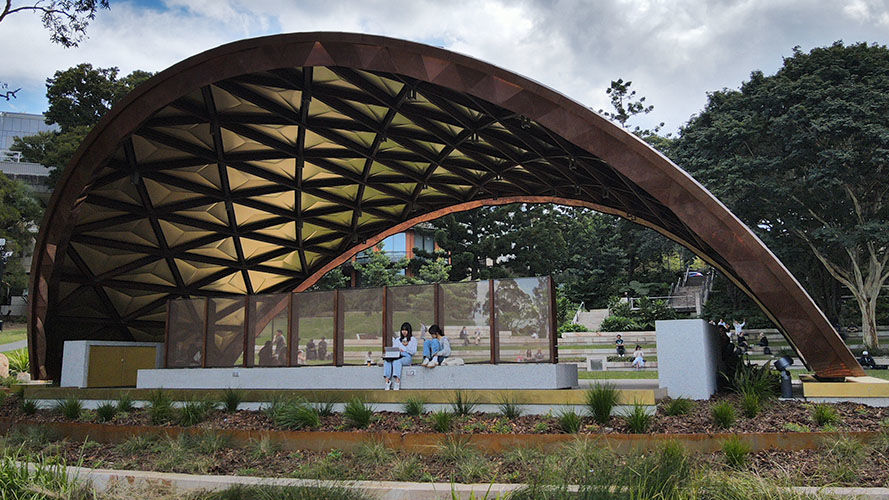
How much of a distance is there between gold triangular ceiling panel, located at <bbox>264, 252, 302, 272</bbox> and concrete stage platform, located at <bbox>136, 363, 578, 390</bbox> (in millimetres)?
15540

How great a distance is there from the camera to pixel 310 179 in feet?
98.7

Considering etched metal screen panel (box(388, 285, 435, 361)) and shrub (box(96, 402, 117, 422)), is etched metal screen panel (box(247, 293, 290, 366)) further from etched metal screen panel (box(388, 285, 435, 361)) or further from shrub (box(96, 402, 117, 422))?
shrub (box(96, 402, 117, 422))

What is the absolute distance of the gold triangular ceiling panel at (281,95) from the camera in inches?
866

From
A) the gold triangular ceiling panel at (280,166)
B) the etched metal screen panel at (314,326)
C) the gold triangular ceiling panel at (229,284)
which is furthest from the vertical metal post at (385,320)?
the gold triangular ceiling panel at (229,284)

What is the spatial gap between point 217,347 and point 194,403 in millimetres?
4333

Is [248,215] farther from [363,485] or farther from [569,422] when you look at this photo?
[363,485]

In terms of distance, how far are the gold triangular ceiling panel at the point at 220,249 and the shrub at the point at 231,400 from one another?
1743 centimetres

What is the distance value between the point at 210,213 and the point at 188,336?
34.7ft

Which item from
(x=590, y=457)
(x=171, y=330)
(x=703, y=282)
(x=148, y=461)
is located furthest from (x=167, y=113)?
(x=703, y=282)

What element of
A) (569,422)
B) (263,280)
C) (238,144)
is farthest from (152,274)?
(569,422)

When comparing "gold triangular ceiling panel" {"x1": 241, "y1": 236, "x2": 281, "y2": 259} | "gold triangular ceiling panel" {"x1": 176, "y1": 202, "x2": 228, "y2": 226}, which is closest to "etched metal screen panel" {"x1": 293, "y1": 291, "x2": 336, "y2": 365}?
"gold triangular ceiling panel" {"x1": 176, "y1": 202, "x2": 228, "y2": 226}

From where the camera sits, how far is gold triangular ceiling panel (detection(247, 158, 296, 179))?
27.6m

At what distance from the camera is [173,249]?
3144cm

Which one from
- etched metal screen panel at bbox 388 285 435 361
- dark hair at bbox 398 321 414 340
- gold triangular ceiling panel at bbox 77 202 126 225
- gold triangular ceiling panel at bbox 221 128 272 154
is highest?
gold triangular ceiling panel at bbox 221 128 272 154
